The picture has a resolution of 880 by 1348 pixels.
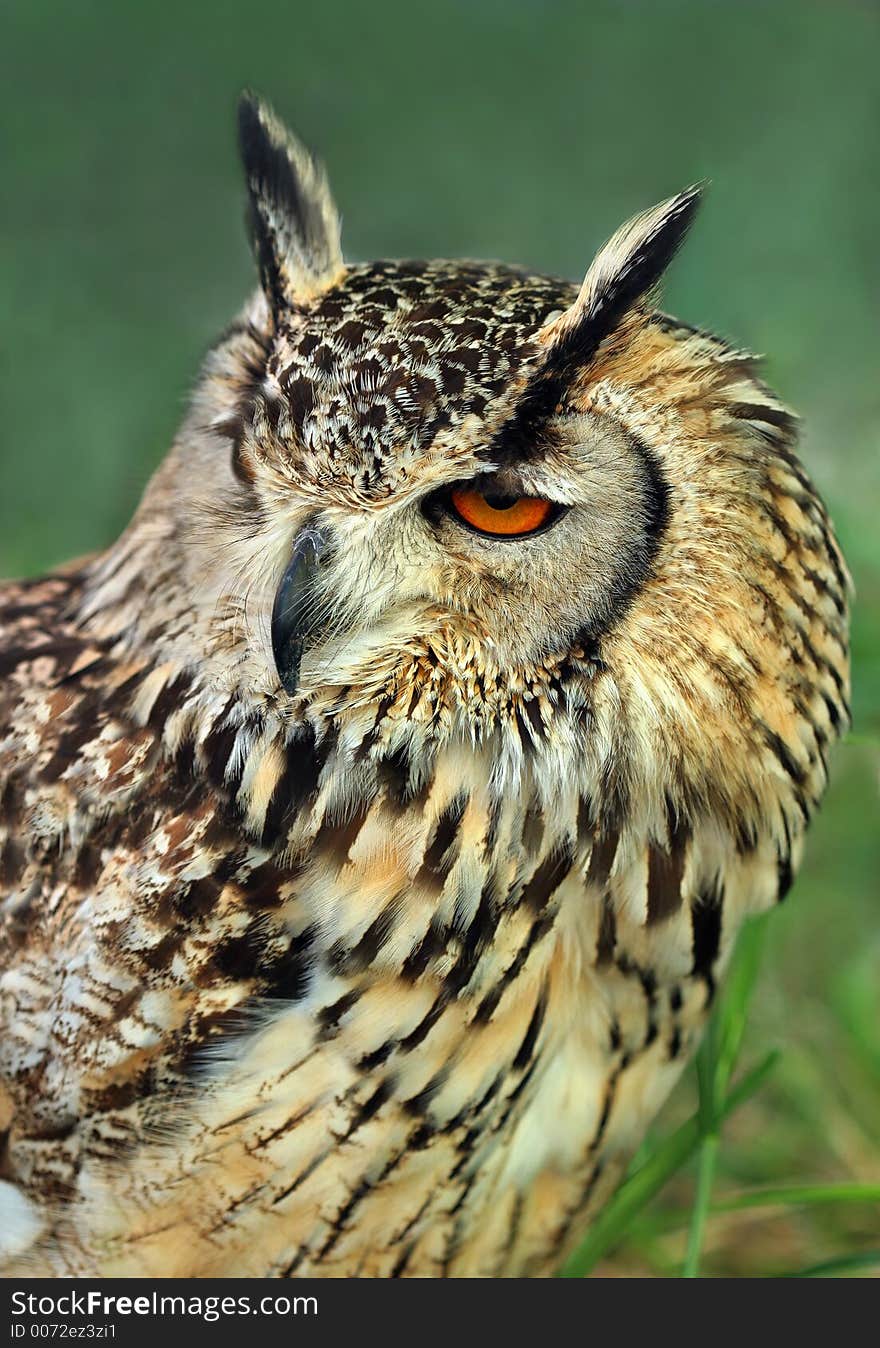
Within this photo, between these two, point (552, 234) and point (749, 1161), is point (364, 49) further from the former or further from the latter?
point (749, 1161)

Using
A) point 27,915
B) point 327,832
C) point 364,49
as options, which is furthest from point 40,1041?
point 364,49

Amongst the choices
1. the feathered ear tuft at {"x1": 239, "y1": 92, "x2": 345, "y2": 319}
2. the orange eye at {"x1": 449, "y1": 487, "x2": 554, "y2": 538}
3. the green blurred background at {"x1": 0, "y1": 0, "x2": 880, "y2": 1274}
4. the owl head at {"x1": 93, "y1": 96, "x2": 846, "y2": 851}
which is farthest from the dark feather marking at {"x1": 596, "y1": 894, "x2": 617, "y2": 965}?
the green blurred background at {"x1": 0, "y1": 0, "x2": 880, "y2": 1274}

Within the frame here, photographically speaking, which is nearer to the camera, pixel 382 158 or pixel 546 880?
pixel 546 880

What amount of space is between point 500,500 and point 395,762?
0.25m

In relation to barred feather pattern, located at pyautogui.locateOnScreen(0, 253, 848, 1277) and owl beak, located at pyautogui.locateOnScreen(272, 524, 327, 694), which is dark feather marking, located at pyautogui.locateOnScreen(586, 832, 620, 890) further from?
owl beak, located at pyautogui.locateOnScreen(272, 524, 327, 694)

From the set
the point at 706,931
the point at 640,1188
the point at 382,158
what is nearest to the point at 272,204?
the point at 706,931

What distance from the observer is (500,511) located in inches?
40.5

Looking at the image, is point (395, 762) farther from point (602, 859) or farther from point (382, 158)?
point (382, 158)

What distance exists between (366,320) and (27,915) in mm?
628

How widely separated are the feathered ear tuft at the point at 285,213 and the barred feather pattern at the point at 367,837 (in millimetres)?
58

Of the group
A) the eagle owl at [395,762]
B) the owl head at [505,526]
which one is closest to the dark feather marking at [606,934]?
the eagle owl at [395,762]

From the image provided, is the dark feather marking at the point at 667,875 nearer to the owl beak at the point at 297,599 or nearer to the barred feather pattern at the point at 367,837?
the barred feather pattern at the point at 367,837

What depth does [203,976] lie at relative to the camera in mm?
1180

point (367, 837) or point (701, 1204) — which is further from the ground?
point (367, 837)
